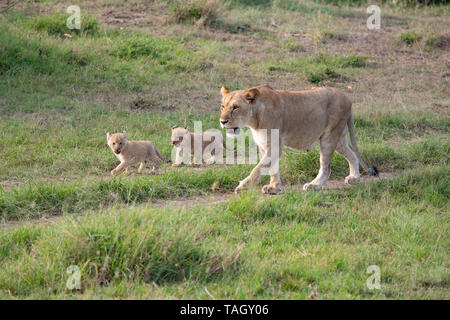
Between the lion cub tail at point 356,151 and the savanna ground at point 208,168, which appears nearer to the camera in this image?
the savanna ground at point 208,168

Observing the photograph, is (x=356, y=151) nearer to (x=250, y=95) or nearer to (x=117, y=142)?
(x=250, y=95)

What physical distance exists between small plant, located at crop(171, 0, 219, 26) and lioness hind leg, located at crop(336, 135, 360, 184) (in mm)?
6151

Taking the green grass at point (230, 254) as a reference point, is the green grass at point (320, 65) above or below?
above

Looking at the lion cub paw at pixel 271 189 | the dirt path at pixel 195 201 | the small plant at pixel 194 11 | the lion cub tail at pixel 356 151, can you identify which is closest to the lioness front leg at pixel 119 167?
the dirt path at pixel 195 201

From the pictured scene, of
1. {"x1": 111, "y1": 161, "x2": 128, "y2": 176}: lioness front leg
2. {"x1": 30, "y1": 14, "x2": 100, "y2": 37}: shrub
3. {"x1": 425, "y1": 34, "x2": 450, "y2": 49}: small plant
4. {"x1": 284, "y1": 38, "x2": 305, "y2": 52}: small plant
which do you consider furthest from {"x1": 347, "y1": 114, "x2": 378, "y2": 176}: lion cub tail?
{"x1": 425, "y1": 34, "x2": 450, "y2": 49}: small plant

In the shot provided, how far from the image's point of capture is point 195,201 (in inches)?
242

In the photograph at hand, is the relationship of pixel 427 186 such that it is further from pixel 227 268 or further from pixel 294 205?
pixel 227 268

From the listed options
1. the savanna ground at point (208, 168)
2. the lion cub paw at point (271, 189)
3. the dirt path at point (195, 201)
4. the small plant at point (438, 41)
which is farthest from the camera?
the small plant at point (438, 41)

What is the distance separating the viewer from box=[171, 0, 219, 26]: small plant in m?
12.3

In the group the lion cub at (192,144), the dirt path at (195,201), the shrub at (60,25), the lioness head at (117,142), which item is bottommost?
the dirt path at (195,201)

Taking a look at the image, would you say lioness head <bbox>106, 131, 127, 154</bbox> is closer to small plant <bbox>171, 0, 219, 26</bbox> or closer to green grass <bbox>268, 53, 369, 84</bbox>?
green grass <bbox>268, 53, 369, 84</bbox>

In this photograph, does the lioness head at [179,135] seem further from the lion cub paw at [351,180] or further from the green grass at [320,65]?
the green grass at [320,65]

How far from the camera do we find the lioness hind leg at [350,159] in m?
6.79

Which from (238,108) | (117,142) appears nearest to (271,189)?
(238,108)
